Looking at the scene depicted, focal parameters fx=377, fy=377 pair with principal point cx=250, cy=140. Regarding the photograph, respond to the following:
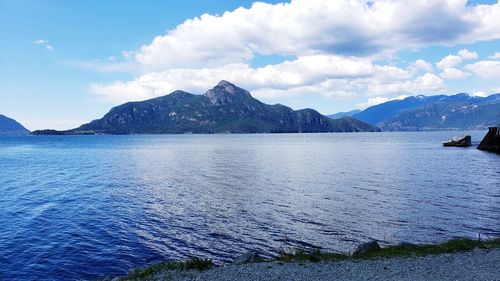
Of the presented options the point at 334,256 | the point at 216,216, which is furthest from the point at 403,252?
the point at 216,216

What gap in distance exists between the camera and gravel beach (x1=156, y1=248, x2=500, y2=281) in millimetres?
20344

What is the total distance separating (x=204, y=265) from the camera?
2327cm

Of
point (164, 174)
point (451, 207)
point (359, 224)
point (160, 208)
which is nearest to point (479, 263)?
point (359, 224)

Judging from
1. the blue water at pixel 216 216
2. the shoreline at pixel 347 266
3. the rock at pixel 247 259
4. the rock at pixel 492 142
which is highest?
the rock at pixel 492 142

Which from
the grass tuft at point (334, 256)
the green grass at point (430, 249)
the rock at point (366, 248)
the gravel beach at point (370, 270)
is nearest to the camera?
the gravel beach at point (370, 270)

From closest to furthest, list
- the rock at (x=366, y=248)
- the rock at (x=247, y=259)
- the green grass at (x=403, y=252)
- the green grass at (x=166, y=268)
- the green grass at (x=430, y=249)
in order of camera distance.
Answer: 1. the green grass at (x=166, y=268)
2. the green grass at (x=403, y=252)
3. the rock at (x=247, y=259)
4. the green grass at (x=430, y=249)
5. the rock at (x=366, y=248)

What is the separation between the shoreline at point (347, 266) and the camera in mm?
20766

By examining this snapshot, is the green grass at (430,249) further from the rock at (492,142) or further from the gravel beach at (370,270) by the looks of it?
the rock at (492,142)

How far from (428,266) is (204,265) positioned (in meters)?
13.3

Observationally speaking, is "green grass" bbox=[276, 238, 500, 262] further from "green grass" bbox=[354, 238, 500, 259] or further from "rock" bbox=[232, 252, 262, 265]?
"rock" bbox=[232, 252, 262, 265]

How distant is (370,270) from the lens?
21.4 m

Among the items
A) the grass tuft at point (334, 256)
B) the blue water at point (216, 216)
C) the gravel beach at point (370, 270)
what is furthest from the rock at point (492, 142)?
the gravel beach at point (370, 270)

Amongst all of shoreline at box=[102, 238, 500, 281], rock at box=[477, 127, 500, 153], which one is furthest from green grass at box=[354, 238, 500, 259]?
rock at box=[477, 127, 500, 153]

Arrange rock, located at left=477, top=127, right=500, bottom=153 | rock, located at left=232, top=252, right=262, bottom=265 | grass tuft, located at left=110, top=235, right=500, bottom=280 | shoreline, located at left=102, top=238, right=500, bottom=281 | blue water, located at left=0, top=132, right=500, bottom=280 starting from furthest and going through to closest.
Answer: rock, located at left=477, top=127, right=500, bottom=153 → blue water, located at left=0, top=132, right=500, bottom=280 → rock, located at left=232, top=252, right=262, bottom=265 → grass tuft, located at left=110, top=235, right=500, bottom=280 → shoreline, located at left=102, top=238, right=500, bottom=281
